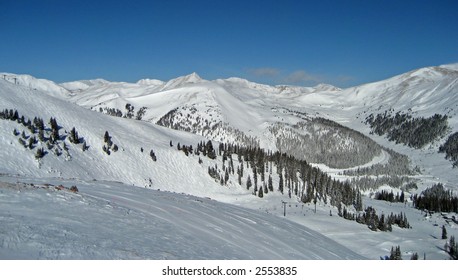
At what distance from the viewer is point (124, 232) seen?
78.0 ft

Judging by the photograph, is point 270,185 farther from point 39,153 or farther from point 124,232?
point 124,232

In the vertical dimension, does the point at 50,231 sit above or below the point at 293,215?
above

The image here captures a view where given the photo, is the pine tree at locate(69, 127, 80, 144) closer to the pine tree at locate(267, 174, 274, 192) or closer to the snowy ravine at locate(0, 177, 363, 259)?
the pine tree at locate(267, 174, 274, 192)

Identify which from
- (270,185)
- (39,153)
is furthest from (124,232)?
(270,185)

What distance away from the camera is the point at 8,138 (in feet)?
300

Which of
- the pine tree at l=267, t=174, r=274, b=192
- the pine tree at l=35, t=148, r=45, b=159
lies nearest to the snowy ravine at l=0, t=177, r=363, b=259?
the pine tree at l=35, t=148, r=45, b=159

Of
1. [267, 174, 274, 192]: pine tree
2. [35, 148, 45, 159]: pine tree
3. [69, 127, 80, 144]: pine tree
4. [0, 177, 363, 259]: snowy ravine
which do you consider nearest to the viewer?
[0, 177, 363, 259]: snowy ravine

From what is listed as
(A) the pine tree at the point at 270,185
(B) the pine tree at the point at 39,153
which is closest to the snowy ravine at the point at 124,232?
(B) the pine tree at the point at 39,153

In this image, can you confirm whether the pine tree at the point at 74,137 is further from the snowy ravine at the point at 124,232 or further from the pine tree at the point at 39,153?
the snowy ravine at the point at 124,232

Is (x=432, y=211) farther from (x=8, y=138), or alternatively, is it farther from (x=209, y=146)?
(x=8, y=138)

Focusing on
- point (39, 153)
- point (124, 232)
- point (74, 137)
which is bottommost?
point (124, 232)

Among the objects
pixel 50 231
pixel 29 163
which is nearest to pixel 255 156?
pixel 29 163

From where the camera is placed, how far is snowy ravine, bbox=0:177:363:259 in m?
18.8

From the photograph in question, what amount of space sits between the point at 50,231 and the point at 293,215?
102 meters
